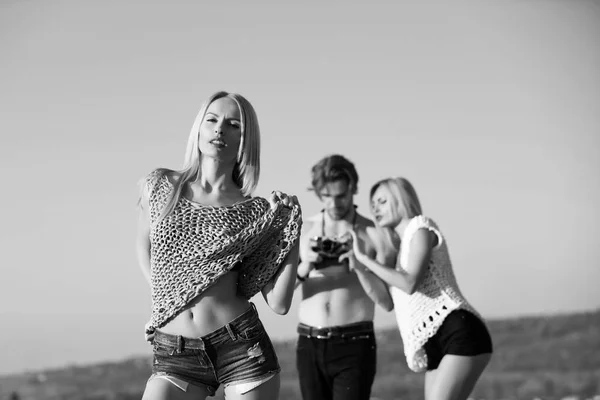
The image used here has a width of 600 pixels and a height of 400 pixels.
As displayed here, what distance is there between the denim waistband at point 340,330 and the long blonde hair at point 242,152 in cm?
175

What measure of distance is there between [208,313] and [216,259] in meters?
0.19

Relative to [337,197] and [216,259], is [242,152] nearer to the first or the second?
[216,259]

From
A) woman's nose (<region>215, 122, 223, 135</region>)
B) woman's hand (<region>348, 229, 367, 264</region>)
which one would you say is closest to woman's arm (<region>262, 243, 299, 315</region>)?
woman's nose (<region>215, 122, 223, 135</region>)

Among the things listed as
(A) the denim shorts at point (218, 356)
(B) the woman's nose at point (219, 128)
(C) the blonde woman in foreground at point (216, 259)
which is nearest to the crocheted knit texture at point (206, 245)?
(C) the blonde woman in foreground at point (216, 259)

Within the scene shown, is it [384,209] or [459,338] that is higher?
[384,209]

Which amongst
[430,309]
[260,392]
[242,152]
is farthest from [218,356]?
[430,309]

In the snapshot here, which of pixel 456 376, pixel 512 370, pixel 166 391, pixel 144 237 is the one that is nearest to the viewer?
pixel 166 391

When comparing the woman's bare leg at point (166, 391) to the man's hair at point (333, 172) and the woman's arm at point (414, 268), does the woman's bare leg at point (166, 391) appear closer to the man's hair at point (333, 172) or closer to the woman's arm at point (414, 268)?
the woman's arm at point (414, 268)

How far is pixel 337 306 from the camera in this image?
4.66 m

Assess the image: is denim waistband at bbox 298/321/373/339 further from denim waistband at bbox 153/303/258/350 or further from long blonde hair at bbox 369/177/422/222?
denim waistband at bbox 153/303/258/350

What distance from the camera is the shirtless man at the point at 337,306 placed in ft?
15.1

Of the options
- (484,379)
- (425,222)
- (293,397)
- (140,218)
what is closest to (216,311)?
(140,218)

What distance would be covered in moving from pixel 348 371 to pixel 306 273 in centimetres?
60

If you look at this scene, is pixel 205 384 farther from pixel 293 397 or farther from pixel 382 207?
pixel 293 397
